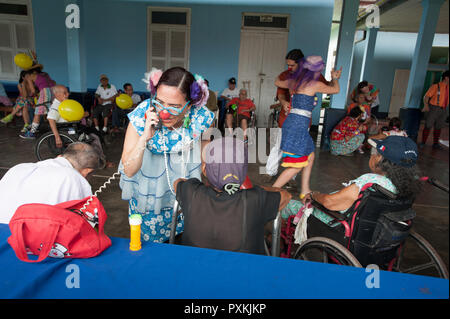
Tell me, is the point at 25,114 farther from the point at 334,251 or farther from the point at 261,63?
the point at 334,251

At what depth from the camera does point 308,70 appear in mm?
2750

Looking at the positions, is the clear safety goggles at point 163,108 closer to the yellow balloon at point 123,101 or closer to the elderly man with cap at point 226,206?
the elderly man with cap at point 226,206

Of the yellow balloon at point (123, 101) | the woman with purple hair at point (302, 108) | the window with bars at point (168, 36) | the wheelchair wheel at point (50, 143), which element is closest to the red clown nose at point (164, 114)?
the woman with purple hair at point (302, 108)

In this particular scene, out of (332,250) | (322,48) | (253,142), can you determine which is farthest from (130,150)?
(322,48)

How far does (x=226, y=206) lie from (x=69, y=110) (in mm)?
3040

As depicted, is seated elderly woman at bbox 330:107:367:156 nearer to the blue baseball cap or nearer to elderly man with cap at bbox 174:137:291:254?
the blue baseball cap

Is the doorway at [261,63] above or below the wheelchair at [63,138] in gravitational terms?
above

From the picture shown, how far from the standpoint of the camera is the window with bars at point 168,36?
27.2 ft

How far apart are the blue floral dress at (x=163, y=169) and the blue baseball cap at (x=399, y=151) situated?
0.89m

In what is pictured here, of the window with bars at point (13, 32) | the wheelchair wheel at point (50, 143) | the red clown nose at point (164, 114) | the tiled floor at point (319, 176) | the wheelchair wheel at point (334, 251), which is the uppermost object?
the window with bars at point (13, 32)

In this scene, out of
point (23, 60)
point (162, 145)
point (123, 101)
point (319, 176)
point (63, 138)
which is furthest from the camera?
point (123, 101)

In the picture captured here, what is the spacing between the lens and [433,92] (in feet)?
19.5

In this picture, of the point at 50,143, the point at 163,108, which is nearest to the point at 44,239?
the point at 163,108
